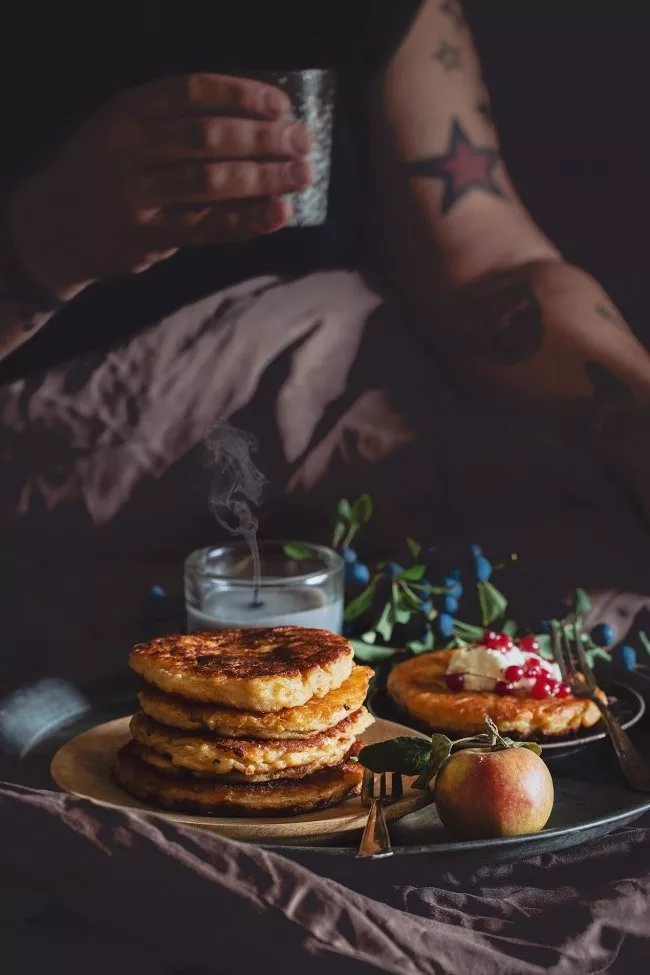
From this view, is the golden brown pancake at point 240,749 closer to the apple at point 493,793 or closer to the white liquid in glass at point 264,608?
the apple at point 493,793

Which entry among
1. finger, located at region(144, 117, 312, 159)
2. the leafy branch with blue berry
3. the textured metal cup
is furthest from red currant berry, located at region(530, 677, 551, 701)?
finger, located at region(144, 117, 312, 159)

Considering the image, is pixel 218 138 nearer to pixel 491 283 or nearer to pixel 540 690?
pixel 491 283

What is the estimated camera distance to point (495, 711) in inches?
87.8

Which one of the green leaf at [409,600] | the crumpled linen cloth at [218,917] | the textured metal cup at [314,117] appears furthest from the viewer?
the textured metal cup at [314,117]

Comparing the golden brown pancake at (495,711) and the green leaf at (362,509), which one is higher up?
the green leaf at (362,509)

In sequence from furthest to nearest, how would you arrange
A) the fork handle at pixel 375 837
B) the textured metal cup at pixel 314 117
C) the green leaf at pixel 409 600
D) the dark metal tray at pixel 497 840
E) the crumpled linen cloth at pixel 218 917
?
1. the textured metal cup at pixel 314 117
2. the green leaf at pixel 409 600
3. the dark metal tray at pixel 497 840
4. the fork handle at pixel 375 837
5. the crumpled linen cloth at pixel 218 917

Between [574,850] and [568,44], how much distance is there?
2086mm

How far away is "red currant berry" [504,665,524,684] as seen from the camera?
2338 mm

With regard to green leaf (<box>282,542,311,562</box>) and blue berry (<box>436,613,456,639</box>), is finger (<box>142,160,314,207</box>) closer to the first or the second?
green leaf (<box>282,542,311,562</box>)

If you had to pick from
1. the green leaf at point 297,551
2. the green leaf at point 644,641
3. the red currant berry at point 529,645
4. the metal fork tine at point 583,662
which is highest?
the green leaf at point 297,551

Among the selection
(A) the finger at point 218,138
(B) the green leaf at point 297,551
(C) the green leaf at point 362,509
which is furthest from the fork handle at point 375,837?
(A) the finger at point 218,138

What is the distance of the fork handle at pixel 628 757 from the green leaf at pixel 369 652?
0.60 metres

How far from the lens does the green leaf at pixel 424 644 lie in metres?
2.73

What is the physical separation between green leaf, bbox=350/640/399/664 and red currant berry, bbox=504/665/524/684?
1.40ft
